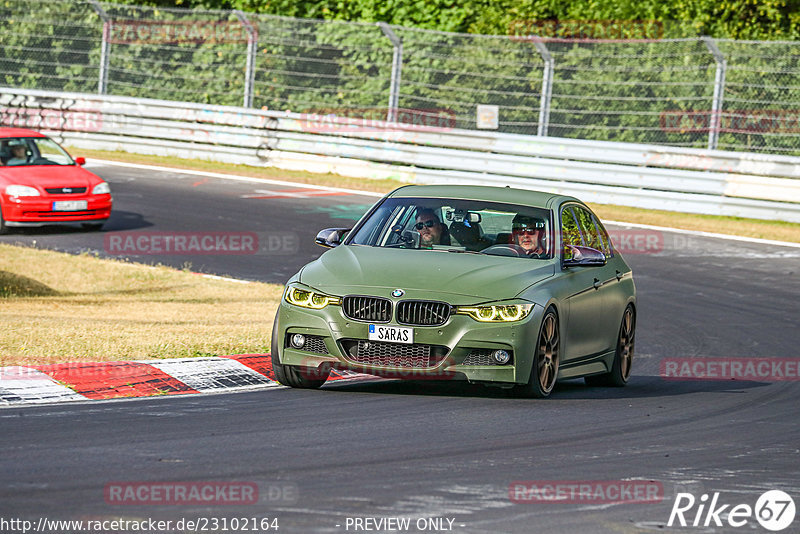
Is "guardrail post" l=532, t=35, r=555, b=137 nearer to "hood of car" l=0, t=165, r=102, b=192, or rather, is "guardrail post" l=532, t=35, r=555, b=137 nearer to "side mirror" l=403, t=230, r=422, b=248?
"hood of car" l=0, t=165, r=102, b=192

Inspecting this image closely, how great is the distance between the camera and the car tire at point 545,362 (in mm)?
9766

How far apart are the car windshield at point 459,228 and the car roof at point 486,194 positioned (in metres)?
0.06

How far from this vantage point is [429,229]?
10.7 meters

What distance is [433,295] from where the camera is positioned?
9.53 meters

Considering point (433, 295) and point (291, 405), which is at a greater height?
point (433, 295)

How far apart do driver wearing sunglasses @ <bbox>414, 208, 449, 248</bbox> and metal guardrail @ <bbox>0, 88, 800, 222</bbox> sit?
13589 mm

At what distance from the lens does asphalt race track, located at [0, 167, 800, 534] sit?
20.8 ft

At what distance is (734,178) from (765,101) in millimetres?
1398

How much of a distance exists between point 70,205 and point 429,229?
1124 centimetres

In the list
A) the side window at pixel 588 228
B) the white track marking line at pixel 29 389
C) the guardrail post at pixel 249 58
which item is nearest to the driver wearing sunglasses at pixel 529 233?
the side window at pixel 588 228

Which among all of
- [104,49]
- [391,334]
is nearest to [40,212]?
[104,49]

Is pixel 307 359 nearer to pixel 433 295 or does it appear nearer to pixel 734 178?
pixel 433 295

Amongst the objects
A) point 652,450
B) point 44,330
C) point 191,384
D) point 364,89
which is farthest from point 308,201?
point 652,450

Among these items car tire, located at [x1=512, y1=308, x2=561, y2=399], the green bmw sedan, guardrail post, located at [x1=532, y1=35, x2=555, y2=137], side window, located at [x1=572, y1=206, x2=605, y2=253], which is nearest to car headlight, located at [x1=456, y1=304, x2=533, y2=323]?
the green bmw sedan
